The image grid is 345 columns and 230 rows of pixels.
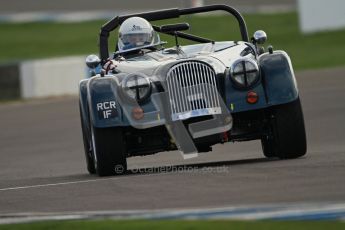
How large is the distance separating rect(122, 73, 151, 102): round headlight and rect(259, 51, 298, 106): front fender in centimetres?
102

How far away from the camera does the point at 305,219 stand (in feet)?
19.4

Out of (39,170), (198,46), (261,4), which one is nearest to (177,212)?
(198,46)

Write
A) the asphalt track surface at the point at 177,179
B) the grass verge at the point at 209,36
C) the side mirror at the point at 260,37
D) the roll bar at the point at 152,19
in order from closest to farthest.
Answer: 1. the asphalt track surface at the point at 177,179
2. the side mirror at the point at 260,37
3. the roll bar at the point at 152,19
4. the grass verge at the point at 209,36

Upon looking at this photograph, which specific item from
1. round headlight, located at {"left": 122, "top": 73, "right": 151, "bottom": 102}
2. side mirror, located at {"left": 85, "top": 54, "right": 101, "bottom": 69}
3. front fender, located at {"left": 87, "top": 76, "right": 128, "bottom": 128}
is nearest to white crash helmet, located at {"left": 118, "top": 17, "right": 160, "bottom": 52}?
side mirror, located at {"left": 85, "top": 54, "right": 101, "bottom": 69}

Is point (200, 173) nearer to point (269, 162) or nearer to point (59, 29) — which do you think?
point (269, 162)

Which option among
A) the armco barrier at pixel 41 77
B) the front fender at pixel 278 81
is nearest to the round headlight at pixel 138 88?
the front fender at pixel 278 81

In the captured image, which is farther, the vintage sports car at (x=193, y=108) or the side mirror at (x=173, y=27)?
the side mirror at (x=173, y=27)

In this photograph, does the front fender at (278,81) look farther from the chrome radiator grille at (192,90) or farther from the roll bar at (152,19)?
the roll bar at (152,19)

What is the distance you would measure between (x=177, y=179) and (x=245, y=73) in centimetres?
142

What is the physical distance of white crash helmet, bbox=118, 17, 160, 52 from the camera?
1116 centimetres

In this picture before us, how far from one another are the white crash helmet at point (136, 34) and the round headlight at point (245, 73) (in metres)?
1.84

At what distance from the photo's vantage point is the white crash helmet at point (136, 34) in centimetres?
1116

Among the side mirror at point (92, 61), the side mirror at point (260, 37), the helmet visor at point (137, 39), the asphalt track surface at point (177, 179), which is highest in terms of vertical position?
the helmet visor at point (137, 39)

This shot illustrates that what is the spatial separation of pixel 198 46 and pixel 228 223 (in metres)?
5.36
